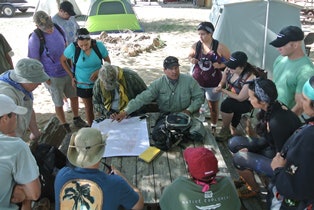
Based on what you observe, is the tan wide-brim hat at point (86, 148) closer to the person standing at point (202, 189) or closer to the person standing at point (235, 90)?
the person standing at point (202, 189)

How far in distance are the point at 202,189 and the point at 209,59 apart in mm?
2981

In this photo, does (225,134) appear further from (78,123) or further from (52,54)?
(52,54)

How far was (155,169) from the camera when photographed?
2.94 meters

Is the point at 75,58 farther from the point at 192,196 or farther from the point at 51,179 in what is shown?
the point at 192,196

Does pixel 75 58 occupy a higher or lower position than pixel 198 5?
higher

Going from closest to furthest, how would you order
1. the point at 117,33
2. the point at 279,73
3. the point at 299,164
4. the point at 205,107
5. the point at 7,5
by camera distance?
the point at 299,164, the point at 279,73, the point at 205,107, the point at 117,33, the point at 7,5

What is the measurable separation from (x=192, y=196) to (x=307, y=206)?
835 millimetres

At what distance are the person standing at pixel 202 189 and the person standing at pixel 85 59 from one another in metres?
2.91

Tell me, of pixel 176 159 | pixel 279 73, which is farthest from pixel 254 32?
pixel 176 159

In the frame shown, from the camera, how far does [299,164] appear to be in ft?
6.90

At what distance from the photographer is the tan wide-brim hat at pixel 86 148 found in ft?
7.09

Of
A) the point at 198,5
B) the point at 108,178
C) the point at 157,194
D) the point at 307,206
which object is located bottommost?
the point at 198,5

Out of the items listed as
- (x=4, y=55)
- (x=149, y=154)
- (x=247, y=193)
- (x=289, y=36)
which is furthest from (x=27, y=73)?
(x=289, y=36)

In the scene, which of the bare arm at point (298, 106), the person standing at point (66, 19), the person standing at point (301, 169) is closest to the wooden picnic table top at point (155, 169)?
the person standing at point (301, 169)
